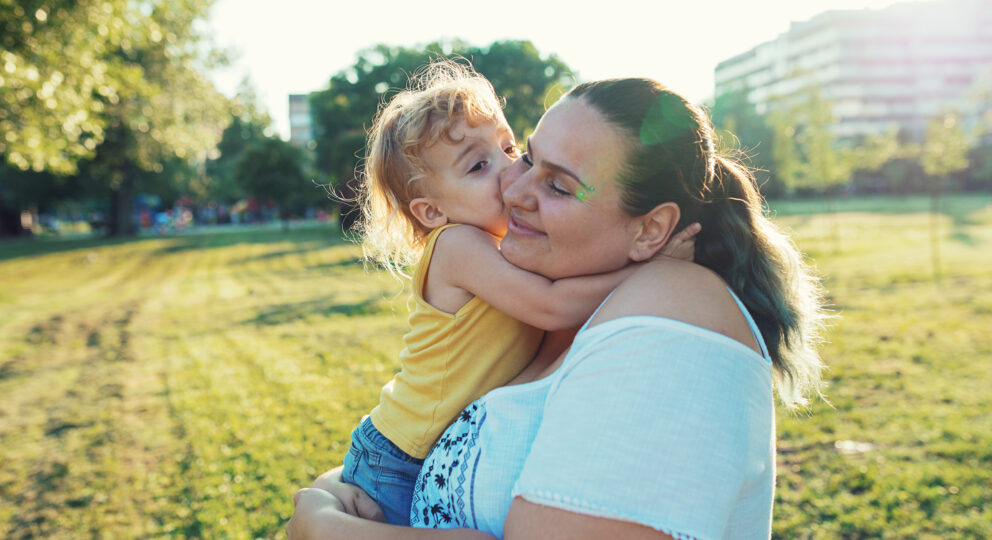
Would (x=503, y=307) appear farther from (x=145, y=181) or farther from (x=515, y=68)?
(x=145, y=181)

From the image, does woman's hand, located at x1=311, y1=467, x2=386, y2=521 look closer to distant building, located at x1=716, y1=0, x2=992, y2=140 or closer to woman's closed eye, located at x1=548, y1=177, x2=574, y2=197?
woman's closed eye, located at x1=548, y1=177, x2=574, y2=197

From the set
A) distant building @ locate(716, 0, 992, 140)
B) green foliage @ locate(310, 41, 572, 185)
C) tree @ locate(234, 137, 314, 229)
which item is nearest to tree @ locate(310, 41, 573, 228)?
green foliage @ locate(310, 41, 572, 185)

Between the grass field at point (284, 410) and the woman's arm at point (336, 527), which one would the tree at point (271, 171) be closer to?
the grass field at point (284, 410)

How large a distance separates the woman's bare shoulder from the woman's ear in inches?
5.3

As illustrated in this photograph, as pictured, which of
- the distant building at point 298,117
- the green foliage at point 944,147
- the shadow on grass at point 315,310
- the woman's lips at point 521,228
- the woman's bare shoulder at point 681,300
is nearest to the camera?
the woman's bare shoulder at point 681,300

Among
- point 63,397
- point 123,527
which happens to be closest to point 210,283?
point 63,397

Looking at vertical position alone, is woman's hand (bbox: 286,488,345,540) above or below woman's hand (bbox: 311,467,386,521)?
above

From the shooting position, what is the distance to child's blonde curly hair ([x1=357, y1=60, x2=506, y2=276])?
2.73 meters

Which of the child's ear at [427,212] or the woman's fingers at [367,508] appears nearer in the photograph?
the woman's fingers at [367,508]

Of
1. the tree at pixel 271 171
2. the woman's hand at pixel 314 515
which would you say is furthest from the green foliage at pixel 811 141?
the tree at pixel 271 171

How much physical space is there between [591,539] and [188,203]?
82388 millimetres

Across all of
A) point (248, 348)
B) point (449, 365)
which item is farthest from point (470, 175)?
point (248, 348)

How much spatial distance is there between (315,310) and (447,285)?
13.0 meters

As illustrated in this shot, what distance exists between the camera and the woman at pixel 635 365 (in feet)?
Result: 4.40
